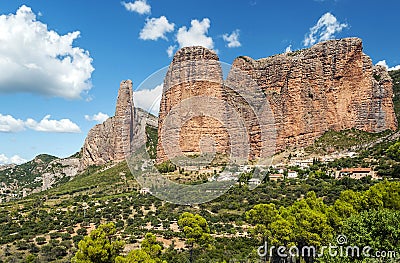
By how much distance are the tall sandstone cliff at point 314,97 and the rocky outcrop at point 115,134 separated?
1425 centimetres

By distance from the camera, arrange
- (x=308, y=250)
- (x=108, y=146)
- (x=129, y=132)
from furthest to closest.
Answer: (x=108, y=146), (x=129, y=132), (x=308, y=250)

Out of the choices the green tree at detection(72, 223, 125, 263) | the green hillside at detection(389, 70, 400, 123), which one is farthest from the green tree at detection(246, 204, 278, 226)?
the green hillside at detection(389, 70, 400, 123)

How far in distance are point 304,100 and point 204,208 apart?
32427mm

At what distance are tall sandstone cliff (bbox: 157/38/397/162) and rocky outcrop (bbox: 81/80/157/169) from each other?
14.2m

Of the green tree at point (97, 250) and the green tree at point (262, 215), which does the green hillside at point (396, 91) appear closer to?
the green tree at point (262, 215)

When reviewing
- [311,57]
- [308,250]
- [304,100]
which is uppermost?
[311,57]

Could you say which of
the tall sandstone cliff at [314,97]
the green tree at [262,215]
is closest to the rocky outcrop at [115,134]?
the tall sandstone cliff at [314,97]

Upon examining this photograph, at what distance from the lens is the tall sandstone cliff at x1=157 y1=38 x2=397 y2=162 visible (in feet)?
171

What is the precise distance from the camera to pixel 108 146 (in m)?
77.0

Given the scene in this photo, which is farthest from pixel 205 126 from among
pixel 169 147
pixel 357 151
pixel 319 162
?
pixel 357 151

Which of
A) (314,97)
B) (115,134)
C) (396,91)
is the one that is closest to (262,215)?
(314,97)

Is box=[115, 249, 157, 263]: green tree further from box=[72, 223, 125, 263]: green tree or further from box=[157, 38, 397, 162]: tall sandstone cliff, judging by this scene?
box=[157, 38, 397, 162]: tall sandstone cliff

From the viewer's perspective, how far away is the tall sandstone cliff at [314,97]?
51969mm

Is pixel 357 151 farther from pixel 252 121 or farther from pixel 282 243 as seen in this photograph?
pixel 282 243
